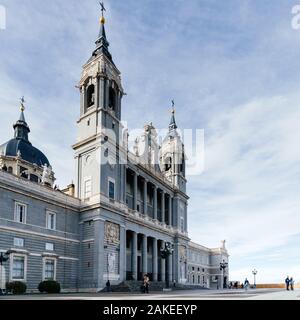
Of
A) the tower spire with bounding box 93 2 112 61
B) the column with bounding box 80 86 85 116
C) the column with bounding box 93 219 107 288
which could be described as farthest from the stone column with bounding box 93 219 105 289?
the tower spire with bounding box 93 2 112 61

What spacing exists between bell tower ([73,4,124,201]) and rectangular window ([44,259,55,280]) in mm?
8816

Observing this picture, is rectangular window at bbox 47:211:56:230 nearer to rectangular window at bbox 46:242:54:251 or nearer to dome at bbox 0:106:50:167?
rectangular window at bbox 46:242:54:251

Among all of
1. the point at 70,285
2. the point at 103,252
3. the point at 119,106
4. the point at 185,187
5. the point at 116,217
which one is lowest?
the point at 70,285

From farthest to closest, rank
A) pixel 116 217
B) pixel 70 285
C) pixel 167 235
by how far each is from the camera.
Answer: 1. pixel 167 235
2. pixel 116 217
3. pixel 70 285

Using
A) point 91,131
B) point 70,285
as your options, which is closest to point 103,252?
point 70,285

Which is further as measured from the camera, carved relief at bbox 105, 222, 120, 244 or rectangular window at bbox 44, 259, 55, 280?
carved relief at bbox 105, 222, 120, 244

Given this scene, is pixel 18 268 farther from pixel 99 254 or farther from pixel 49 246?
pixel 99 254

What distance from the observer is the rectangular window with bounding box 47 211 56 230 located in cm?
4256

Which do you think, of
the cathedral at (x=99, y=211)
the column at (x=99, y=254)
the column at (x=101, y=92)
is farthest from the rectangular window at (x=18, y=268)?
the column at (x=101, y=92)

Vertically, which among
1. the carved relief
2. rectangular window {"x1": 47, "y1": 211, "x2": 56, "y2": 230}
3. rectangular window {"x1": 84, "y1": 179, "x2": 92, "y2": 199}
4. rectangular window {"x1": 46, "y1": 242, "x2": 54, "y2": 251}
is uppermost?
rectangular window {"x1": 84, "y1": 179, "x2": 92, "y2": 199}

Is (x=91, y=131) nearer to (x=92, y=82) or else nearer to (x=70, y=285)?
(x=92, y=82)

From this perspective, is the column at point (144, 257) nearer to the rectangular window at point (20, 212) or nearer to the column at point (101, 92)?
the column at point (101, 92)

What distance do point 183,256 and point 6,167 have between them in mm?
36524

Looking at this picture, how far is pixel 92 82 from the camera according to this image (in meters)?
52.4
